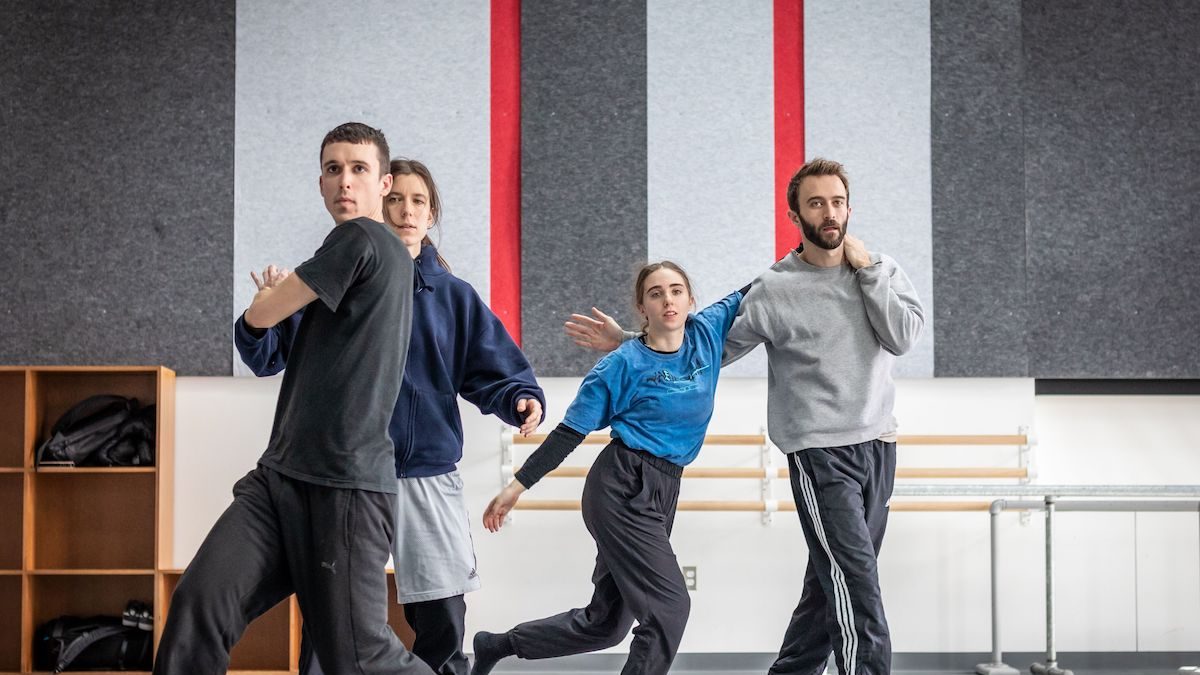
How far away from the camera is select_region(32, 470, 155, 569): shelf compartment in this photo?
14.8 feet

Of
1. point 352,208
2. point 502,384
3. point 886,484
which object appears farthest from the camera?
point 886,484

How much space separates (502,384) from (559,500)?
170 centimetres

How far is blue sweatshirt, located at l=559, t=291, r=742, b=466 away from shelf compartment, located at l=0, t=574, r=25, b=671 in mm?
2567

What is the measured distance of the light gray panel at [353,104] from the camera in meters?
4.67

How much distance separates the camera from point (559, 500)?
4.49 metres

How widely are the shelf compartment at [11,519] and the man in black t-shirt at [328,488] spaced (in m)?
2.85

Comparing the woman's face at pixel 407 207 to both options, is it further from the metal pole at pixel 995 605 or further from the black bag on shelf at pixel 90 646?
the metal pole at pixel 995 605

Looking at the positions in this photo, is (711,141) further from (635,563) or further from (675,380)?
(635,563)

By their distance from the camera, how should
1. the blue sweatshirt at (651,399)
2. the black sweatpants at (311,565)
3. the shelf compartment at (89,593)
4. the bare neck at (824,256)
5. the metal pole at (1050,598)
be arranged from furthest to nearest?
1. the shelf compartment at (89,593)
2. the metal pole at (1050,598)
3. the bare neck at (824,256)
4. the blue sweatshirt at (651,399)
5. the black sweatpants at (311,565)

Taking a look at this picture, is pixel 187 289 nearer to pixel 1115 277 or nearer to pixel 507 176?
pixel 507 176

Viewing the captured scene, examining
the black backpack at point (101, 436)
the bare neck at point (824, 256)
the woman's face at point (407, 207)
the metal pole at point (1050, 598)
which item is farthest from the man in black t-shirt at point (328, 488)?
the metal pole at point (1050, 598)

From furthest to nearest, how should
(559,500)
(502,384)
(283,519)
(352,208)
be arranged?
(559,500), (502,384), (352,208), (283,519)

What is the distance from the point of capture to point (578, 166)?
15.5ft

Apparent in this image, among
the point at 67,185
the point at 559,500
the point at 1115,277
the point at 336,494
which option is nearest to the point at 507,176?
the point at 559,500
